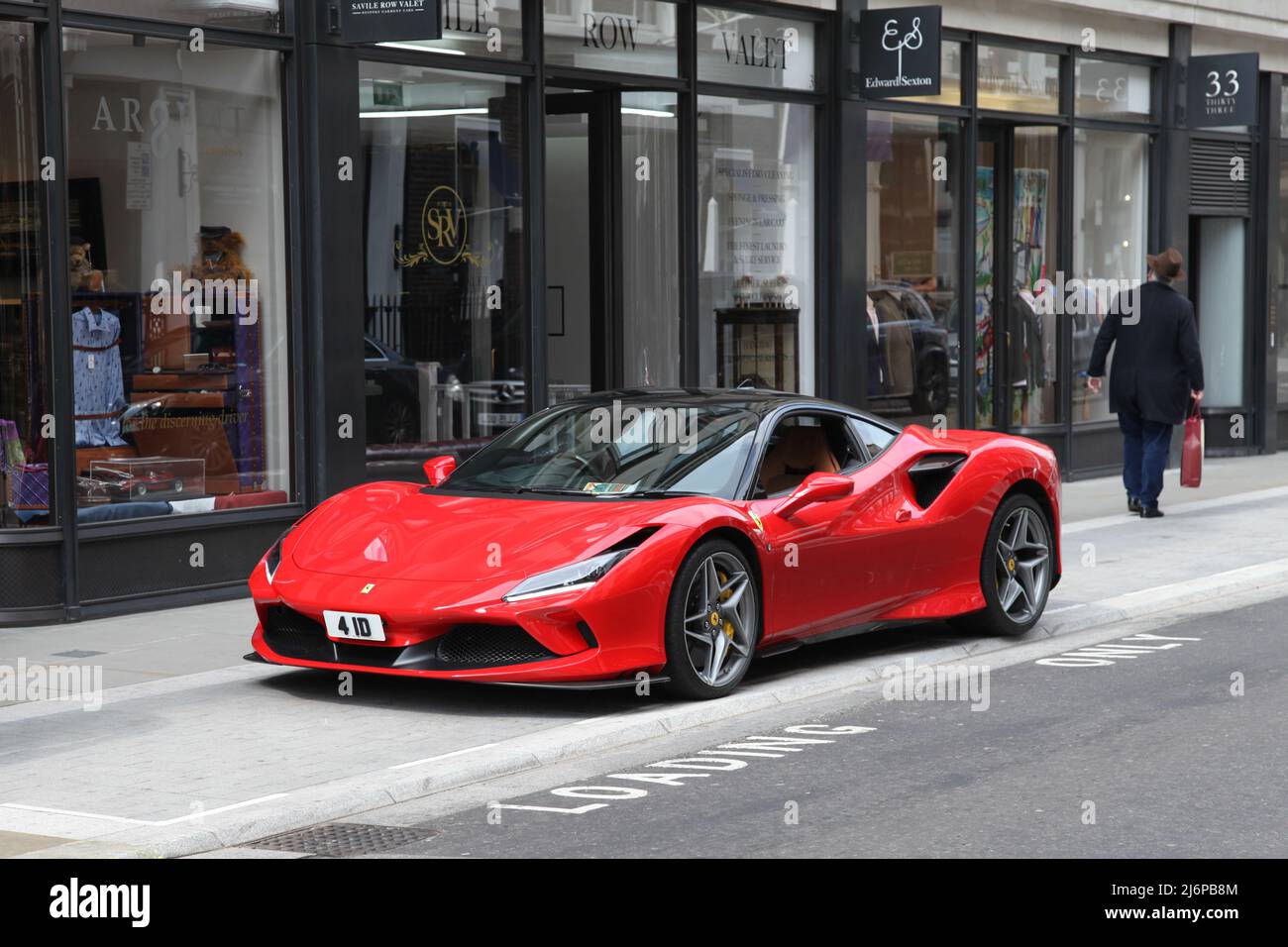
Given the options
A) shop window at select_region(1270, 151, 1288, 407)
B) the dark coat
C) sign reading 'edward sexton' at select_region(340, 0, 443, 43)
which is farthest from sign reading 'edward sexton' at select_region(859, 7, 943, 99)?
shop window at select_region(1270, 151, 1288, 407)

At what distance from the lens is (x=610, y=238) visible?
15406 mm

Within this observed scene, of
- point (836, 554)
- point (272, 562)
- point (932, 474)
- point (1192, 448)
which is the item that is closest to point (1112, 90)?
point (1192, 448)

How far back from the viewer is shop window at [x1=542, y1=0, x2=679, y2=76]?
14188 millimetres

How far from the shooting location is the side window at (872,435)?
9555 mm

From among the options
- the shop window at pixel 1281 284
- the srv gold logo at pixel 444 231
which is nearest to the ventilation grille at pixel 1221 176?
the shop window at pixel 1281 284

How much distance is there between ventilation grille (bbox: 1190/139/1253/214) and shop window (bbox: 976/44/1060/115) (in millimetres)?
2549

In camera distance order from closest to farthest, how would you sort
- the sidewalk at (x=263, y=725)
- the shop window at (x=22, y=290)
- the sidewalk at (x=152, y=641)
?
the sidewalk at (x=263, y=725) → the sidewalk at (x=152, y=641) → the shop window at (x=22, y=290)

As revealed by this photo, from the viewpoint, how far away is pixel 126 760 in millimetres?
7277

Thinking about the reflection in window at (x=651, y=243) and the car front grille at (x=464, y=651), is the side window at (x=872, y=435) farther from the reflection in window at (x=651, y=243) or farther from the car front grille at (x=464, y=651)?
the reflection in window at (x=651, y=243)

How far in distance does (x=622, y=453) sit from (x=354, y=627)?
1.67 metres

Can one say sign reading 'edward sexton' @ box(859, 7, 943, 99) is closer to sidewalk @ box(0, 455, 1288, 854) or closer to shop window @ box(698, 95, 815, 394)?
shop window @ box(698, 95, 815, 394)

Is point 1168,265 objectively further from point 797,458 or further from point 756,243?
point 797,458

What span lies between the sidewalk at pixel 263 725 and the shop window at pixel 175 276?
106 centimetres
